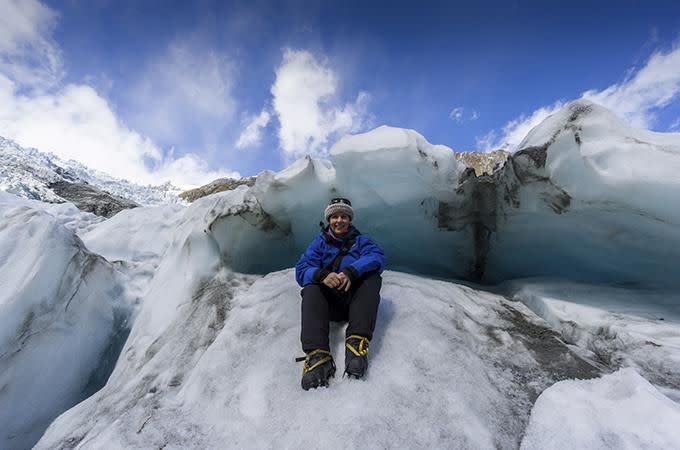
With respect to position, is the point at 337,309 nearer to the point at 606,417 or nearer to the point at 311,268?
the point at 311,268

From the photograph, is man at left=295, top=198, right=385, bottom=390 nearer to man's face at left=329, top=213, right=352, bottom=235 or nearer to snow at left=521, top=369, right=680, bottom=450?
man's face at left=329, top=213, right=352, bottom=235

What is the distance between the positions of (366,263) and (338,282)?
21cm

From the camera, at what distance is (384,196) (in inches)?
137

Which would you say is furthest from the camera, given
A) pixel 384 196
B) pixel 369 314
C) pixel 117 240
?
pixel 117 240

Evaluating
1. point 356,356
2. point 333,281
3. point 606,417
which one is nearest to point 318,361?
point 356,356

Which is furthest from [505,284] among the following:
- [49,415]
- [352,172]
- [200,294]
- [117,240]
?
[117,240]

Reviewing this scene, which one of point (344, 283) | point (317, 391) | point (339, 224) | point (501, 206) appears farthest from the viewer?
point (501, 206)

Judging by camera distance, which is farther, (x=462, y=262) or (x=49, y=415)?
(x=462, y=262)

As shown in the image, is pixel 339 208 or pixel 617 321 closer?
pixel 617 321

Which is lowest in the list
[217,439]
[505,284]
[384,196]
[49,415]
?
[49,415]

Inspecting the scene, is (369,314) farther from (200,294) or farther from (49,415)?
(49,415)

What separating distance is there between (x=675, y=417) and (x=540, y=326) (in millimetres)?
1131

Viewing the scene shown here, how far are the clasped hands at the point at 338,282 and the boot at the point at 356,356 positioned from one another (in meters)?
0.28

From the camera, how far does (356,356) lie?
1.70 meters
